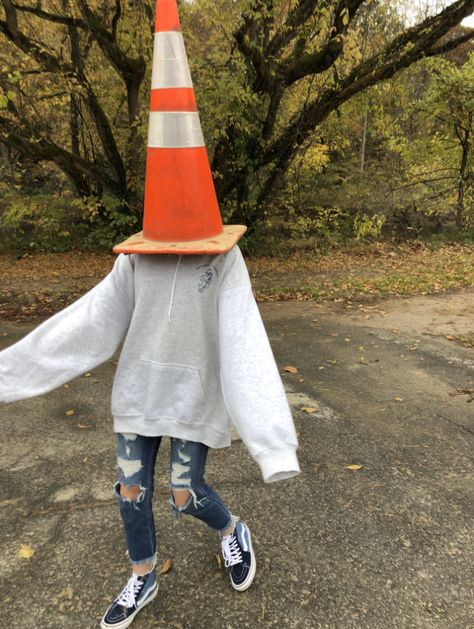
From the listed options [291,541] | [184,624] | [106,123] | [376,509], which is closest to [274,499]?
[291,541]

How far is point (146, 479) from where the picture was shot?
2025mm

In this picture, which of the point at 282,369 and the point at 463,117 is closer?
the point at 282,369

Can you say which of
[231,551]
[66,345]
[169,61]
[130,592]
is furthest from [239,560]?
[169,61]

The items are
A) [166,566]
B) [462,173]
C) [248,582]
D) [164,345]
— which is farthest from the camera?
[462,173]

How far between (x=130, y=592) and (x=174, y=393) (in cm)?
88

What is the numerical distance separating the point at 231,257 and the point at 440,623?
174 centimetres

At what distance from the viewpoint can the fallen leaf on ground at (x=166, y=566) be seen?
7.67 feet

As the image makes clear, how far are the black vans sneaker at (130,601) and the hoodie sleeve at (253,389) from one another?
924mm

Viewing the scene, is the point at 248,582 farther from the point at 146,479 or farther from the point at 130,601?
the point at 146,479

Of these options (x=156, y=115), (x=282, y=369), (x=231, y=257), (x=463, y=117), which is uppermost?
(x=463, y=117)

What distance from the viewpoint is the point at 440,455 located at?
3.32 m

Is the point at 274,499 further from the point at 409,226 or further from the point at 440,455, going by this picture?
the point at 409,226

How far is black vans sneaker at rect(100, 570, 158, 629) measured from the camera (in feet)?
6.65

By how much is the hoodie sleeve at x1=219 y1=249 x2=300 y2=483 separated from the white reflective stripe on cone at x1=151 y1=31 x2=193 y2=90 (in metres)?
0.89
